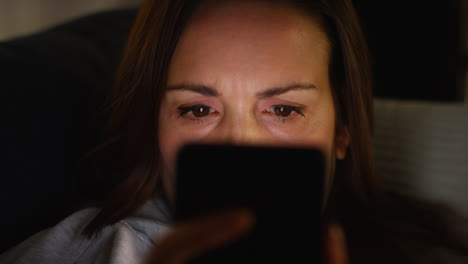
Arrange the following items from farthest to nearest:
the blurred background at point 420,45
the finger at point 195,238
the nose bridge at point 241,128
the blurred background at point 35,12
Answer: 1. the blurred background at point 420,45
2. the blurred background at point 35,12
3. the nose bridge at point 241,128
4. the finger at point 195,238

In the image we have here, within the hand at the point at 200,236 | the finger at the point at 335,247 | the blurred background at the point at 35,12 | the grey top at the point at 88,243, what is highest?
the blurred background at the point at 35,12

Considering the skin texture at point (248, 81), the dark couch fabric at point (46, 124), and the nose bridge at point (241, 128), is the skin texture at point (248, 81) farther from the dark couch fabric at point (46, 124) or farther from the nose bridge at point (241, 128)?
the dark couch fabric at point (46, 124)

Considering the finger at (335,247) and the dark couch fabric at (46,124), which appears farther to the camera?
the dark couch fabric at (46,124)

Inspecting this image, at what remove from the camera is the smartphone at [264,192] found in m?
0.31

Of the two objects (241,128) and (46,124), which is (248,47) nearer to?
(241,128)

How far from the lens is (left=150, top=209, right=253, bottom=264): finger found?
0.25m

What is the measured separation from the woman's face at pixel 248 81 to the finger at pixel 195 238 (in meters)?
0.18

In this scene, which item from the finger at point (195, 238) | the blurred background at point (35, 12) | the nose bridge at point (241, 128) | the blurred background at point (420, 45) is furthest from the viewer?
the blurred background at point (420, 45)

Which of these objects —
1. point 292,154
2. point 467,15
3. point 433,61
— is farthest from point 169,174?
point 467,15

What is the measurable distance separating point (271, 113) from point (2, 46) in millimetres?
471

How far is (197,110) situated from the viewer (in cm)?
53

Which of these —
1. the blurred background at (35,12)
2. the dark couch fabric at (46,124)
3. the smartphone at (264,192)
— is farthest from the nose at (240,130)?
the blurred background at (35,12)

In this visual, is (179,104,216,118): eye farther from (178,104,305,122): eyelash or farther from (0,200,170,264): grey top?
(0,200,170,264): grey top

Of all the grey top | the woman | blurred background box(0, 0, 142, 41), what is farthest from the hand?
blurred background box(0, 0, 142, 41)
